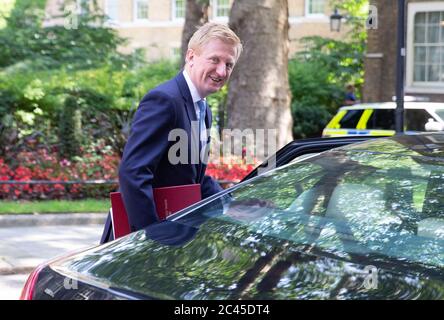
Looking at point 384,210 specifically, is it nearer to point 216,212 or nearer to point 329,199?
point 329,199

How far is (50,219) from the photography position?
10789 mm

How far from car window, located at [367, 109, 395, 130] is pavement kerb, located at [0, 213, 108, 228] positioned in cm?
882

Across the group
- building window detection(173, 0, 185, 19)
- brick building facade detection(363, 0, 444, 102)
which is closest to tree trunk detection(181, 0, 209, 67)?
brick building facade detection(363, 0, 444, 102)

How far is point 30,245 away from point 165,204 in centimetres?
573

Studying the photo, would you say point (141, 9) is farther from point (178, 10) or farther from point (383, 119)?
point (383, 119)

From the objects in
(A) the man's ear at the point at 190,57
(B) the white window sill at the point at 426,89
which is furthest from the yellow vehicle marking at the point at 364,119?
(A) the man's ear at the point at 190,57

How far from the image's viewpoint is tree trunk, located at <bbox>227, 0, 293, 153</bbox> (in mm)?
13656

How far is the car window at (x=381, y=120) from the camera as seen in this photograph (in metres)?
18.1

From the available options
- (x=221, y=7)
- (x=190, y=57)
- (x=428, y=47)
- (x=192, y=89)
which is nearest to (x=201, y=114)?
(x=192, y=89)

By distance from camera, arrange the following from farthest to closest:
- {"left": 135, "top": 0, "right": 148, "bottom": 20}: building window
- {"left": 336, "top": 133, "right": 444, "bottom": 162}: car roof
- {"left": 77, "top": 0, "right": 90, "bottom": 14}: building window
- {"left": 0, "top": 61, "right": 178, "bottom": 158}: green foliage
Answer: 1. {"left": 135, "top": 0, "right": 148, "bottom": 20}: building window
2. {"left": 77, "top": 0, "right": 90, "bottom": 14}: building window
3. {"left": 0, "top": 61, "right": 178, "bottom": 158}: green foliage
4. {"left": 336, "top": 133, "right": 444, "bottom": 162}: car roof

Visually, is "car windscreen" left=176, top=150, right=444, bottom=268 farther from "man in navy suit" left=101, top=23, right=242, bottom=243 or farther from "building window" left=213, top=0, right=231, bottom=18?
"building window" left=213, top=0, right=231, bottom=18

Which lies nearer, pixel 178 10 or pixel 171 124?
pixel 171 124
